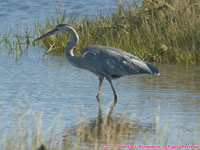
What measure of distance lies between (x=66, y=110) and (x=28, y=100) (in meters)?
0.93

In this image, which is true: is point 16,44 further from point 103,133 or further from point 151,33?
point 103,133

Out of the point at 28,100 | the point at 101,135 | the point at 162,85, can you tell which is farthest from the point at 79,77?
the point at 101,135

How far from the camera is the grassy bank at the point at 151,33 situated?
14000 millimetres

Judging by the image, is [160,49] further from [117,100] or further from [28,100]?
[28,100]

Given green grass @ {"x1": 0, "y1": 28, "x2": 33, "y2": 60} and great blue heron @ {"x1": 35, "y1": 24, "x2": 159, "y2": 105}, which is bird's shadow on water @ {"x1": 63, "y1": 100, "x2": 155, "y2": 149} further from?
green grass @ {"x1": 0, "y1": 28, "x2": 33, "y2": 60}

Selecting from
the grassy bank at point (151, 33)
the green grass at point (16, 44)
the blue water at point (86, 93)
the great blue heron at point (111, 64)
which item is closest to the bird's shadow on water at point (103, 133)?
the blue water at point (86, 93)

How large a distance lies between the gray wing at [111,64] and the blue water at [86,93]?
1.40 ft

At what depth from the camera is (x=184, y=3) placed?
1535 cm

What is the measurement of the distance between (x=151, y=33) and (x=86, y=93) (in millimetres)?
4176

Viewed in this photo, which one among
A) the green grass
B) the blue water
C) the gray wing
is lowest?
the blue water

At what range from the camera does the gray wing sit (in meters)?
10.6

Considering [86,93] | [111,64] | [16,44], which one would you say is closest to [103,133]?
[111,64]

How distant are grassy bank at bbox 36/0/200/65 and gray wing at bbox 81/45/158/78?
3.21 metres

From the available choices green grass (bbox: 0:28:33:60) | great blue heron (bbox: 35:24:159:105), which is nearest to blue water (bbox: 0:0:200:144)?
green grass (bbox: 0:28:33:60)
